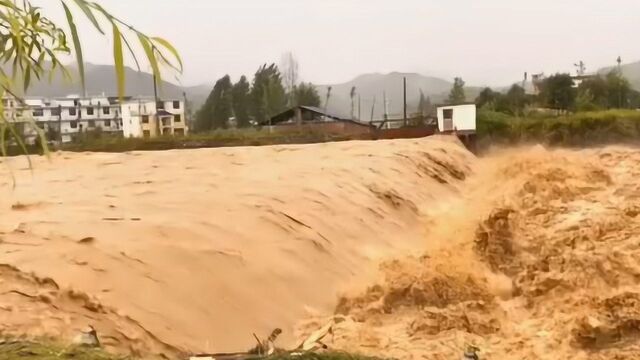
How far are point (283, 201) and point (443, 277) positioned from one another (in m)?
2.61

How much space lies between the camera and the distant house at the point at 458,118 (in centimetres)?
2514

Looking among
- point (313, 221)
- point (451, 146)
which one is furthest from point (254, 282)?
point (451, 146)

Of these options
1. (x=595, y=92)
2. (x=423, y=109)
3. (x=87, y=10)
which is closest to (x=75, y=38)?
(x=87, y=10)

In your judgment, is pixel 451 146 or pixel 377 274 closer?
pixel 377 274

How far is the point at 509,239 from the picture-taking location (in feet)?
29.6

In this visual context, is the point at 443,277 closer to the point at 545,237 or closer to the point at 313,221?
the point at 313,221

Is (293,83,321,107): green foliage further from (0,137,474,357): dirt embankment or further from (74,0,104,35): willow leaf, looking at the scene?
(74,0,104,35): willow leaf

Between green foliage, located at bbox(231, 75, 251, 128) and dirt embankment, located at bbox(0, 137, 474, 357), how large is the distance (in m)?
33.8

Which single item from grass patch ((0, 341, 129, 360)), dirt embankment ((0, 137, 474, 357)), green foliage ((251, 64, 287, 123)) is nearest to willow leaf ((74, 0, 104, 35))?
dirt embankment ((0, 137, 474, 357))

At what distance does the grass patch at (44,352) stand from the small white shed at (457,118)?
22872 millimetres

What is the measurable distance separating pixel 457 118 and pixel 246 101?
24.4m

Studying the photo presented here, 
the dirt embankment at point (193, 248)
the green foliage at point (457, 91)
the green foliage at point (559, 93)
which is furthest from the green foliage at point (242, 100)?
→ the dirt embankment at point (193, 248)

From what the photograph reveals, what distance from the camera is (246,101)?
4788cm

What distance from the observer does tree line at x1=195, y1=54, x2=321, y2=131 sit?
46062 millimetres
